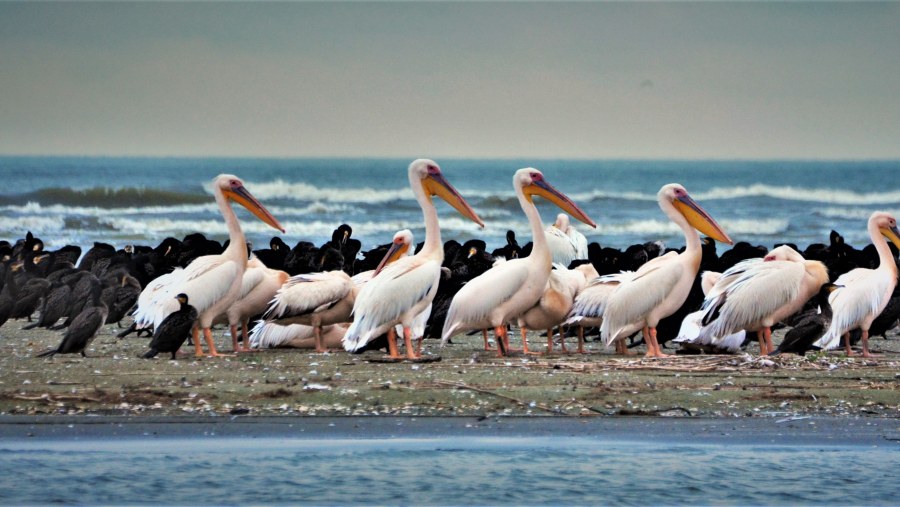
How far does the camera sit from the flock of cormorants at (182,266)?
8.77 meters

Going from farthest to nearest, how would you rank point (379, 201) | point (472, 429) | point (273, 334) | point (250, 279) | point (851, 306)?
point (379, 201)
point (273, 334)
point (250, 279)
point (851, 306)
point (472, 429)

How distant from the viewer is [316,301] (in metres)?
9.20

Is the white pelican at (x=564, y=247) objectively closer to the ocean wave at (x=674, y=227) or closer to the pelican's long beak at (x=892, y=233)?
the pelican's long beak at (x=892, y=233)

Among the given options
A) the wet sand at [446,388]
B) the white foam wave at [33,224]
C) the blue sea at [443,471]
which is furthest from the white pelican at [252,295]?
the white foam wave at [33,224]

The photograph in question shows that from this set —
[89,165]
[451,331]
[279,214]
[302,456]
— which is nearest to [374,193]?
[279,214]

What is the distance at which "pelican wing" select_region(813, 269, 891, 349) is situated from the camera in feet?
30.5

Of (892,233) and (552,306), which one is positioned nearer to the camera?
(552,306)

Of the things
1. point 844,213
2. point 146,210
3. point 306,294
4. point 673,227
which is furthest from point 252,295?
point 844,213

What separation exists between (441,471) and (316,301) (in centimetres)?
339

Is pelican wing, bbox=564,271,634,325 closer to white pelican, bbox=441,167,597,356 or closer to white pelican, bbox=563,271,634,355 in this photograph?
white pelican, bbox=563,271,634,355

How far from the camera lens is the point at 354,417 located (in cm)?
689

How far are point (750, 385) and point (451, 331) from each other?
2.25 meters

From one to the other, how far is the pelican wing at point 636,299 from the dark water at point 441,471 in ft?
8.69

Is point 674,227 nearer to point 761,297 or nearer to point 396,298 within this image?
point 761,297
